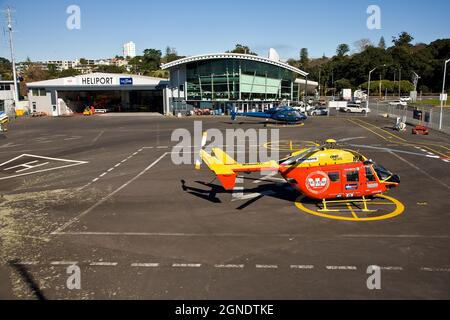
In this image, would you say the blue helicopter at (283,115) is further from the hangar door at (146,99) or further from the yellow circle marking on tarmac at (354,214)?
the hangar door at (146,99)

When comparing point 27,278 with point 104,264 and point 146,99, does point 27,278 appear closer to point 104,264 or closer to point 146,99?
point 104,264

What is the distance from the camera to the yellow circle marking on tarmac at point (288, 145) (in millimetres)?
38519

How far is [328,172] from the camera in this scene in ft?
62.6

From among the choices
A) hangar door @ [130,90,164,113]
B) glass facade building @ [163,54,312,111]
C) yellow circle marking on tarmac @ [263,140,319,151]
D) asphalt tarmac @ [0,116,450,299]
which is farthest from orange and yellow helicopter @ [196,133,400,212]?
hangar door @ [130,90,164,113]

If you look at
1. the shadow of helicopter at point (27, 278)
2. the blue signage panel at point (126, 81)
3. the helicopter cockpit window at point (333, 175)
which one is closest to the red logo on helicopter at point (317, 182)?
the helicopter cockpit window at point (333, 175)

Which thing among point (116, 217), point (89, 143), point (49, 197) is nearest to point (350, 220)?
point (116, 217)

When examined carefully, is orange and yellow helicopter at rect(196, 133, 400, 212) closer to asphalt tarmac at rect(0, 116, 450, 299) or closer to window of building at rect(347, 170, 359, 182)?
window of building at rect(347, 170, 359, 182)

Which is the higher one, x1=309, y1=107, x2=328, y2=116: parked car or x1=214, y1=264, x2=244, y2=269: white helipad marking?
x1=309, y1=107, x2=328, y2=116: parked car

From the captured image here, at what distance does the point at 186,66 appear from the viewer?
291 feet

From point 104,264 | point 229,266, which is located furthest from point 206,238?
point 104,264

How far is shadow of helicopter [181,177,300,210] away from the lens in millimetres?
21641

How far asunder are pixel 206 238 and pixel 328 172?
7.72 meters

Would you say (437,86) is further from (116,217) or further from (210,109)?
(116,217)

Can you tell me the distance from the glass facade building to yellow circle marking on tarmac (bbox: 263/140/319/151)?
45.9 meters
